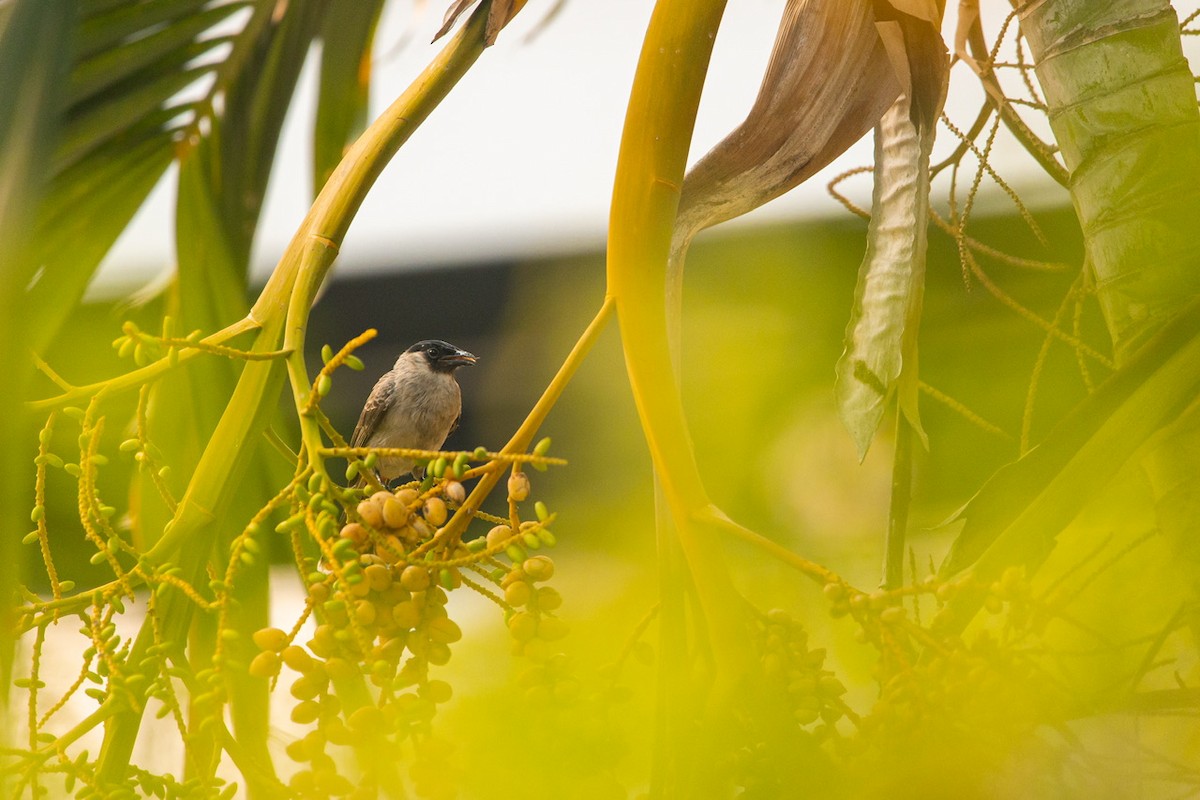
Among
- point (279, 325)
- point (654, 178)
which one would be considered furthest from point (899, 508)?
point (279, 325)

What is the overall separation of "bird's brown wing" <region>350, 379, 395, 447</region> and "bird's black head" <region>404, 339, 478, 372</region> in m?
0.04

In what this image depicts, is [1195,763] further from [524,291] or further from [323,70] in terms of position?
[323,70]

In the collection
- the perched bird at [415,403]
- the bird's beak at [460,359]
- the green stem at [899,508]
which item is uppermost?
the bird's beak at [460,359]

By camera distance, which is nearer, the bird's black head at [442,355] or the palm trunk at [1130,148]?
the palm trunk at [1130,148]

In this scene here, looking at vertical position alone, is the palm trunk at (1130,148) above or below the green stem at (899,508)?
above

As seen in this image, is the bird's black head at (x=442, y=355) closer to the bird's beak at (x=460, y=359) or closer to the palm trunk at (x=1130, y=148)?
the bird's beak at (x=460, y=359)

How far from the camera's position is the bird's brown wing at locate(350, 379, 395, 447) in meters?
0.71

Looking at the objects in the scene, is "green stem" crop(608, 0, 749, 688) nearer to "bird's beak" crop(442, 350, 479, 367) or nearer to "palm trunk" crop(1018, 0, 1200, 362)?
"palm trunk" crop(1018, 0, 1200, 362)

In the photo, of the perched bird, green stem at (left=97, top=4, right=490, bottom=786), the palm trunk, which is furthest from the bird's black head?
the palm trunk

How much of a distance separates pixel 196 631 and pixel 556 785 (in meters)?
0.35

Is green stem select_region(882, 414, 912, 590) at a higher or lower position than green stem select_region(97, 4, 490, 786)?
lower

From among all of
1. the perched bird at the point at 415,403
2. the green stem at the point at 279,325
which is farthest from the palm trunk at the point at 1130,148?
the perched bird at the point at 415,403

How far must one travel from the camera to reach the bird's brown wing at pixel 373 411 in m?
0.71

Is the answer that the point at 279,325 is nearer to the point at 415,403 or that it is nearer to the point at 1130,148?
the point at 415,403
